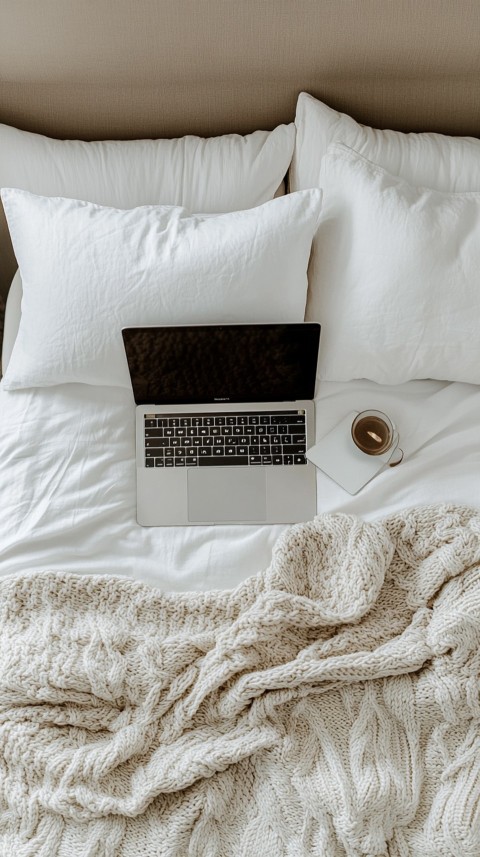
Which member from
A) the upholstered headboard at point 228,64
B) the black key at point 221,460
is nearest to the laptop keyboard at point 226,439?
the black key at point 221,460

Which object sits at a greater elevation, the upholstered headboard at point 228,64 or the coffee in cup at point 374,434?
the upholstered headboard at point 228,64

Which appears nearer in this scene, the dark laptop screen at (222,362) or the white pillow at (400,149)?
the dark laptop screen at (222,362)

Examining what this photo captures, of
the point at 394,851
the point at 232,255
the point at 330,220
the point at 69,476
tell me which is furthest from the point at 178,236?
the point at 394,851

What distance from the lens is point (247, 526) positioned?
4.27ft

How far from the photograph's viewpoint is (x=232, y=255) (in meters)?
1.25

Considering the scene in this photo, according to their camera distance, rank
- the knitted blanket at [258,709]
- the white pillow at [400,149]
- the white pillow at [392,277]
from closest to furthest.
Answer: the knitted blanket at [258,709] < the white pillow at [392,277] < the white pillow at [400,149]

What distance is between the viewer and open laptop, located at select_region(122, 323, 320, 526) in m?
1.27

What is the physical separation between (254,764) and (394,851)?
248mm

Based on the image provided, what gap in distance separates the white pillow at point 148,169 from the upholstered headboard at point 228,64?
0.08 metres

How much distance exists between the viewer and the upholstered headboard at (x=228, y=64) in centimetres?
127

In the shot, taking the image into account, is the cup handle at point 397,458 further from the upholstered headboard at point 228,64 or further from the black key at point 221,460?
the upholstered headboard at point 228,64

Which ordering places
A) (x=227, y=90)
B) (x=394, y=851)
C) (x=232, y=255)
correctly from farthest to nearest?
(x=227, y=90)
(x=232, y=255)
(x=394, y=851)

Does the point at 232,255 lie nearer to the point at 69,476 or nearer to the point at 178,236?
the point at 178,236

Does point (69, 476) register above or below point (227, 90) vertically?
below
